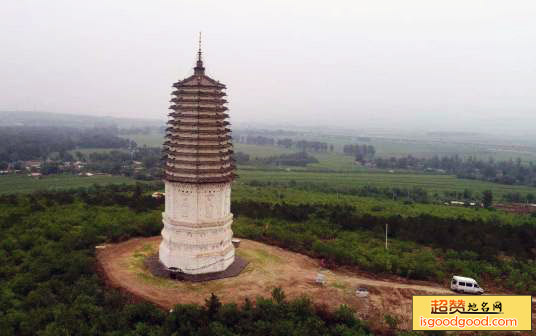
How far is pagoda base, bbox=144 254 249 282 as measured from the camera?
66.3ft

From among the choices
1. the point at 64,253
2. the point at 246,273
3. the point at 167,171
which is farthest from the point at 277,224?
the point at 64,253

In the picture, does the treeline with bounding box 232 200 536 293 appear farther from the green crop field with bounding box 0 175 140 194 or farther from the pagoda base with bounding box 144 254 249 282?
the green crop field with bounding box 0 175 140 194

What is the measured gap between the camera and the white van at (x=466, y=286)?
19.7 metres

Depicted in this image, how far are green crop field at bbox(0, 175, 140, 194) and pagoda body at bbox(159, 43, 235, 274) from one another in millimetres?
45486

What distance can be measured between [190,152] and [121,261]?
22.3 ft

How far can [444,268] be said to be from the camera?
22906 millimetres

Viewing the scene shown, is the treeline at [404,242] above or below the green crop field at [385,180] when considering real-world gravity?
above

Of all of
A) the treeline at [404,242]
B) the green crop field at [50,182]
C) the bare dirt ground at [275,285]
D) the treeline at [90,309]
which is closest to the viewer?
the treeline at [90,309]

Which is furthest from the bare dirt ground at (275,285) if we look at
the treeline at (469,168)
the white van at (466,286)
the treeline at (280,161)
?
Answer: the treeline at (280,161)

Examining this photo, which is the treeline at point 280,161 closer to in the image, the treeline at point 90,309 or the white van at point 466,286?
the treeline at point 90,309

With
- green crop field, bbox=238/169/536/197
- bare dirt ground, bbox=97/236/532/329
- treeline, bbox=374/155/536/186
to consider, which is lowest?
green crop field, bbox=238/169/536/197

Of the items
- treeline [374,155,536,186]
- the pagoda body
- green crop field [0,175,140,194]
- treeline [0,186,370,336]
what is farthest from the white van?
treeline [374,155,536,186]

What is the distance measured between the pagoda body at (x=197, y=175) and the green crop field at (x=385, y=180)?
51623mm

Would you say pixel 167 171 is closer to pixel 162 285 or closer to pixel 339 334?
pixel 162 285
